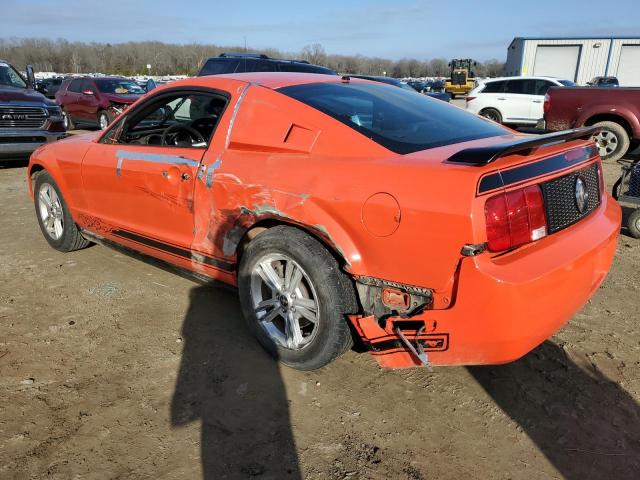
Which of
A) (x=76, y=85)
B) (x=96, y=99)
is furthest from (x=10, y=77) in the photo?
(x=76, y=85)

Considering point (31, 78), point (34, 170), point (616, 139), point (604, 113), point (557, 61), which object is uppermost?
point (557, 61)

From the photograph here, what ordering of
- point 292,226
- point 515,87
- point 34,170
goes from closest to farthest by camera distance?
point 292,226, point 34,170, point 515,87

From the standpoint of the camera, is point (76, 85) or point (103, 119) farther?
point (76, 85)

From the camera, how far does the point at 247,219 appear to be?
285 cm

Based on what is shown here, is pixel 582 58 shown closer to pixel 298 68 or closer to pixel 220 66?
pixel 298 68

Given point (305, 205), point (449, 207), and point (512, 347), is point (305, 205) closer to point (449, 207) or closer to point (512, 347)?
point (449, 207)

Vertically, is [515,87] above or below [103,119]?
above

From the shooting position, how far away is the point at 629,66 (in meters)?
32.6

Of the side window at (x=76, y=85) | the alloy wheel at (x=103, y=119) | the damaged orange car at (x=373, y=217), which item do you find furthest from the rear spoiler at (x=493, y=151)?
the side window at (x=76, y=85)

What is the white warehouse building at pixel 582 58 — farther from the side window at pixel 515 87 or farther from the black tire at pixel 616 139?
the black tire at pixel 616 139

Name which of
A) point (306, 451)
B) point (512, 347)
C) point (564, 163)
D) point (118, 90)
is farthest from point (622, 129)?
point (118, 90)

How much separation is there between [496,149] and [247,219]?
1398 millimetres

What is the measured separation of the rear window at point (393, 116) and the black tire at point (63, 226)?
2.58 meters

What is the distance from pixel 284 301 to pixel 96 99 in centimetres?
1365
